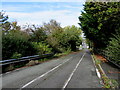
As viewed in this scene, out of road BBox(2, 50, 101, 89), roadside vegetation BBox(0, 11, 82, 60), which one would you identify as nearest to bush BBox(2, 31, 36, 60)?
roadside vegetation BBox(0, 11, 82, 60)

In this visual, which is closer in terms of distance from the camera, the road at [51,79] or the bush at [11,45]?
the road at [51,79]

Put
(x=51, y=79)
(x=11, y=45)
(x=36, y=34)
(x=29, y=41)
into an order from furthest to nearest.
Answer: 1. (x=36, y=34)
2. (x=29, y=41)
3. (x=11, y=45)
4. (x=51, y=79)

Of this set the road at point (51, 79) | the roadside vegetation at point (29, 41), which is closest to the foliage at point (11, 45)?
the roadside vegetation at point (29, 41)

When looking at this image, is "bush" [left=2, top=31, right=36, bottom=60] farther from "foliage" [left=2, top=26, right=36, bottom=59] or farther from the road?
the road

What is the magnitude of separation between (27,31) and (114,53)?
2029cm

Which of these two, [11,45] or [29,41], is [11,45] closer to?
[11,45]

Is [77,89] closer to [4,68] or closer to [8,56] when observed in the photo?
[4,68]

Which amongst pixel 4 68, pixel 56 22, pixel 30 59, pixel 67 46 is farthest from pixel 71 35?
pixel 4 68

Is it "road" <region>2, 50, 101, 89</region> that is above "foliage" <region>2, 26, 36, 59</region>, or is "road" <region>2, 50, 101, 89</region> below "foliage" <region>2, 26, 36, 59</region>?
below

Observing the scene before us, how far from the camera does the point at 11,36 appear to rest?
49.9ft

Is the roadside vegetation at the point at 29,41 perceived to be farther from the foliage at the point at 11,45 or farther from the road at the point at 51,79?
the road at the point at 51,79

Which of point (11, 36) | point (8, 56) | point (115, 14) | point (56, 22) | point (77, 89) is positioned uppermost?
point (56, 22)

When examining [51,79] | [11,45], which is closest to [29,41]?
[11,45]

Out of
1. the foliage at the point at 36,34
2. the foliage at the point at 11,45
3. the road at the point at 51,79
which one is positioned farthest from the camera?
the foliage at the point at 36,34
